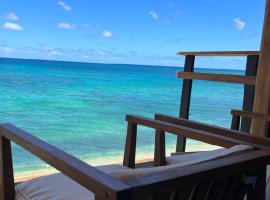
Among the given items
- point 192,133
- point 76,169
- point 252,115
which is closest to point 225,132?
point 192,133

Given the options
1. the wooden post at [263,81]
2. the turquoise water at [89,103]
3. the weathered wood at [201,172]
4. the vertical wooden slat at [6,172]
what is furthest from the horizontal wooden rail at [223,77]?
the turquoise water at [89,103]

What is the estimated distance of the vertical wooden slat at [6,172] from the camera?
1343mm

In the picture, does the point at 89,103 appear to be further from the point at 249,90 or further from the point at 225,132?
the point at 225,132

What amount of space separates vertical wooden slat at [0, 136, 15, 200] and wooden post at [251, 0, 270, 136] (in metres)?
1.54

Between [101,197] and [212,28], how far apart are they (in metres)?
21.5

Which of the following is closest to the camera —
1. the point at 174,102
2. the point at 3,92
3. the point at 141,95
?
the point at 3,92

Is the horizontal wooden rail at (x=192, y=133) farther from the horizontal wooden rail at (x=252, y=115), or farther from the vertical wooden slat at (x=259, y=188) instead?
the horizontal wooden rail at (x=252, y=115)

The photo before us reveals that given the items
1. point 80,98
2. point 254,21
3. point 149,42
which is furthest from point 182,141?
point 149,42

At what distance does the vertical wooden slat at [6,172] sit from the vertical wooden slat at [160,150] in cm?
72

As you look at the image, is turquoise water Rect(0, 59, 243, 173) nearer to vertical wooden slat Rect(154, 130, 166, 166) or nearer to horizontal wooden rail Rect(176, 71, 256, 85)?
horizontal wooden rail Rect(176, 71, 256, 85)

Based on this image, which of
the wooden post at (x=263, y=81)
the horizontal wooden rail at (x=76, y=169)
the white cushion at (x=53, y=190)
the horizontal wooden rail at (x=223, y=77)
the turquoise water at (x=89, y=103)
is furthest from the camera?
the turquoise water at (x=89, y=103)

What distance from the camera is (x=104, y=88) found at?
17.4 meters

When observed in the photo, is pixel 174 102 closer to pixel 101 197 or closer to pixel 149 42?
pixel 149 42

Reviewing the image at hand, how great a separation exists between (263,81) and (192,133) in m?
1.10
